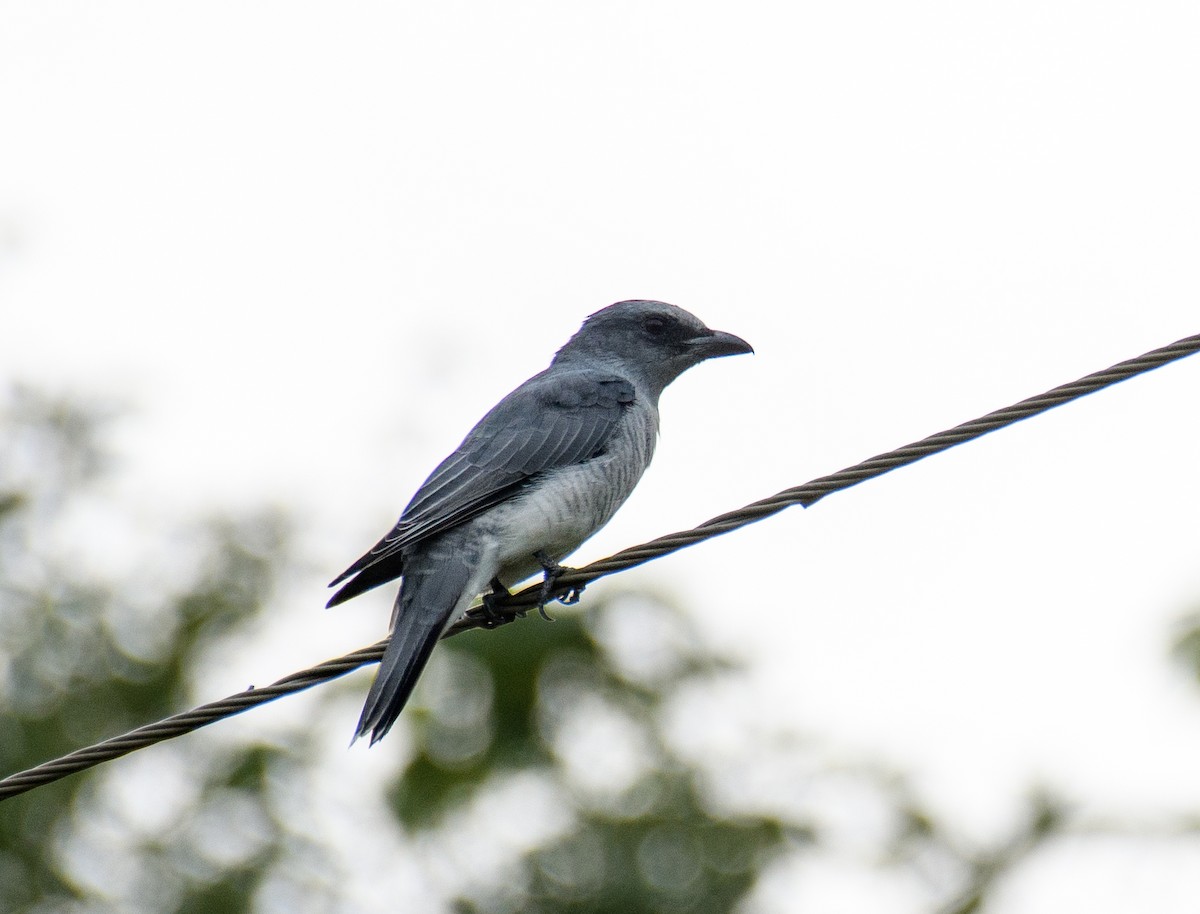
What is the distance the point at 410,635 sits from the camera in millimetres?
5223

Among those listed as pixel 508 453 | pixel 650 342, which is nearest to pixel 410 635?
pixel 508 453

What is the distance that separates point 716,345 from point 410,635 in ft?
9.41

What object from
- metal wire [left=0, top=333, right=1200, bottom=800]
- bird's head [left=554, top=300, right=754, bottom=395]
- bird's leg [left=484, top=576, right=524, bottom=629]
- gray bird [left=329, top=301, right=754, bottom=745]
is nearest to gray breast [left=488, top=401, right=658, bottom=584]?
gray bird [left=329, top=301, right=754, bottom=745]

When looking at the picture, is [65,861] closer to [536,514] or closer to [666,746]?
[666,746]

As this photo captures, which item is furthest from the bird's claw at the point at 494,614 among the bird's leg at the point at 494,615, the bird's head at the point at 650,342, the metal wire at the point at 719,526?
the bird's head at the point at 650,342

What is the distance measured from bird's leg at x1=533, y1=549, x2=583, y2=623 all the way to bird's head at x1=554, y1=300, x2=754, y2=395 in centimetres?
165

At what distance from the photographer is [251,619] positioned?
13.5 m

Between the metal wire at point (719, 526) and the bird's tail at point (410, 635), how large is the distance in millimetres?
339

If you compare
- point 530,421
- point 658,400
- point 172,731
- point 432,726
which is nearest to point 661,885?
point 432,726

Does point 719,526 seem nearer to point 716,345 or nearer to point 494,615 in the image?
point 494,615

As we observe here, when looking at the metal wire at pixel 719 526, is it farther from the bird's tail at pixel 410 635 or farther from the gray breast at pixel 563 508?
the gray breast at pixel 563 508

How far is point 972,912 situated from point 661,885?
214cm

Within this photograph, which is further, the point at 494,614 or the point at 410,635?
the point at 494,614

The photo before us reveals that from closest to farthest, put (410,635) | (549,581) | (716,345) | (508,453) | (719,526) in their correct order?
(719,526) < (410,635) < (549,581) < (508,453) < (716,345)
